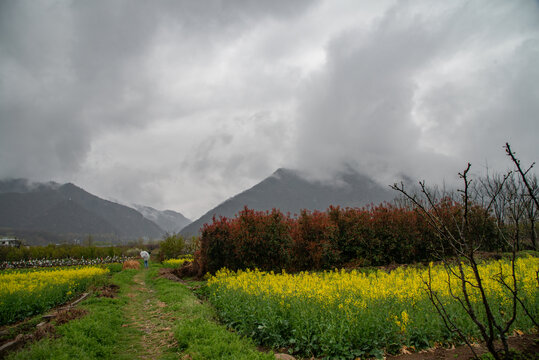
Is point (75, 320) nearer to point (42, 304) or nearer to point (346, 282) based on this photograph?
point (42, 304)

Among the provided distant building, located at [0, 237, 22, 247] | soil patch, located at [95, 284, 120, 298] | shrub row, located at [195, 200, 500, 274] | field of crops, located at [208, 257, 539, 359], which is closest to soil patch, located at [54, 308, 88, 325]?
field of crops, located at [208, 257, 539, 359]

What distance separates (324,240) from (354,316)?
28.1 feet

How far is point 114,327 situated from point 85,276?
1117 cm

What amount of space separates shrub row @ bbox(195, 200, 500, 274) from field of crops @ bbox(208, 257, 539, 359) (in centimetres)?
609

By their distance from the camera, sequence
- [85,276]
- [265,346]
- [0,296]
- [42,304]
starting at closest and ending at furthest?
[265,346]
[0,296]
[42,304]
[85,276]

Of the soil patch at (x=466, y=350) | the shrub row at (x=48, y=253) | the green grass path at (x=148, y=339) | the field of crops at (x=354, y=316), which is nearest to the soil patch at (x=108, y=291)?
the green grass path at (x=148, y=339)

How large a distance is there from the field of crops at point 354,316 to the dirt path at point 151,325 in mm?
1495

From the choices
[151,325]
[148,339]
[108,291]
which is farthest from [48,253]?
[148,339]

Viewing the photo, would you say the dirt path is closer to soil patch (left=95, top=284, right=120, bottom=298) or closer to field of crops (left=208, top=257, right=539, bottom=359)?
soil patch (left=95, top=284, right=120, bottom=298)

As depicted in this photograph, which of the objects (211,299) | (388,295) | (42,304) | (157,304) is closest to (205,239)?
(157,304)

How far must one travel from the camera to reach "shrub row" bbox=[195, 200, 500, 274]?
13836mm

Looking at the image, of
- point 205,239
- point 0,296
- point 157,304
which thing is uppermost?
point 205,239

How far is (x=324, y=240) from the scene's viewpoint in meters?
14.0

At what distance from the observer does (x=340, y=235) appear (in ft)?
47.2
